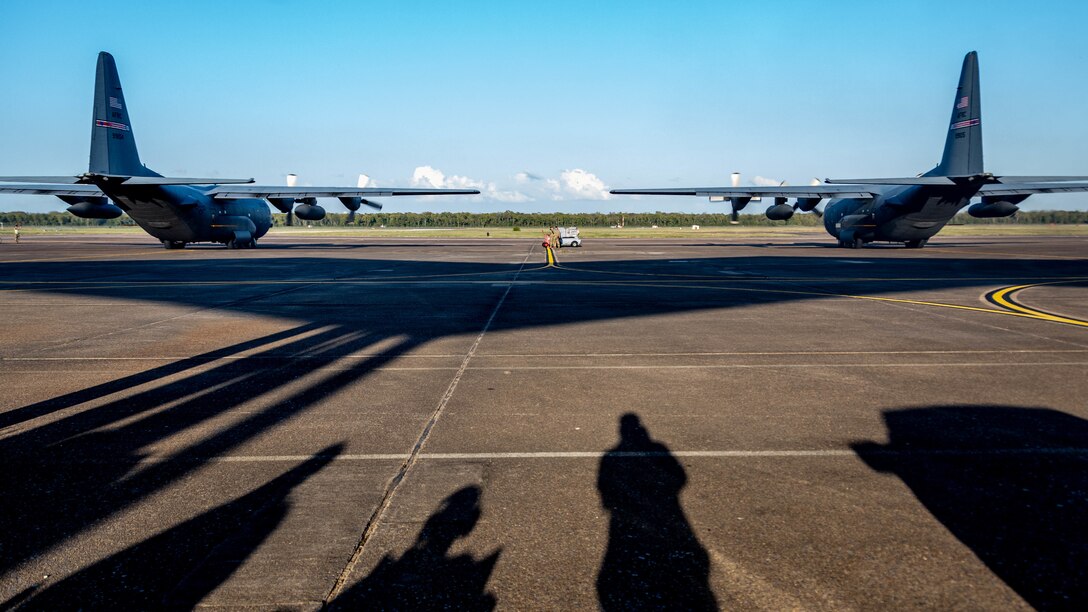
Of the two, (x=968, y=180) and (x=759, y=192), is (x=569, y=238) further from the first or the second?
(x=968, y=180)

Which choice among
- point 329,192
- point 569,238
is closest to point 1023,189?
point 569,238

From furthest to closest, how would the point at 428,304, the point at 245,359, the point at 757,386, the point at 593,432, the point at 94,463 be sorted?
the point at 428,304, the point at 245,359, the point at 757,386, the point at 593,432, the point at 94,463

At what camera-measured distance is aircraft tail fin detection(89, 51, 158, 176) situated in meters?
37.3

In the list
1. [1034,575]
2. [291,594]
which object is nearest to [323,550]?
[291,594]

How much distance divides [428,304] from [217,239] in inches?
1418

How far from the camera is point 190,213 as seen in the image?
44.2 meters

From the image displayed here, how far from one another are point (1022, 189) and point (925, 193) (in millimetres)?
5150

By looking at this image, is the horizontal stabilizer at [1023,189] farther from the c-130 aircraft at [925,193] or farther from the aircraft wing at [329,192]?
the aircraft wing at [329,192]

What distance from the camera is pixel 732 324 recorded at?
14.6 meters

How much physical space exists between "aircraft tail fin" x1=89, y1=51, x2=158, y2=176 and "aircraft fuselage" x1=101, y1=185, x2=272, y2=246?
4.93 ft

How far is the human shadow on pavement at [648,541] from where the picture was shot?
3.81m

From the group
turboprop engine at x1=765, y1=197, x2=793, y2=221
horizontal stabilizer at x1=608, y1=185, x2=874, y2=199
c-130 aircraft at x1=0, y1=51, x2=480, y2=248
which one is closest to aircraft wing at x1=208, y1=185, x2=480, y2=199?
c-130 aircraft at x1=0, y1=51, x2=480, y2=248

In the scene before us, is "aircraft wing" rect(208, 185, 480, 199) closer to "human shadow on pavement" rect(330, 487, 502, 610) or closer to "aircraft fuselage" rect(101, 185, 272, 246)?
"aircraft fuselage" rect(101, 185, 272, 246)

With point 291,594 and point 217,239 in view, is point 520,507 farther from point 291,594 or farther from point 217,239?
point 217,239
